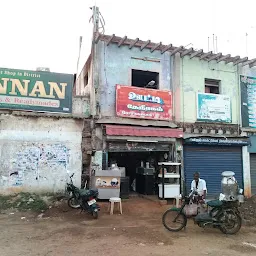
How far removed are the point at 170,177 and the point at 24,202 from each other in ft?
18.4

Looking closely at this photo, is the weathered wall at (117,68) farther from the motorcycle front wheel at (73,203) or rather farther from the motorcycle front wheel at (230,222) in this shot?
the motorcycle front wheel at (230,222)

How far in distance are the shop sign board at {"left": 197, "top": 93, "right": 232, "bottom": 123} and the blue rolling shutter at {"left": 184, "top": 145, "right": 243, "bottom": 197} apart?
4.46 ft

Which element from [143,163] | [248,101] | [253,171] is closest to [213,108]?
[248,101]

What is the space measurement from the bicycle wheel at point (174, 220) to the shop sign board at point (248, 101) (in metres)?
8.16

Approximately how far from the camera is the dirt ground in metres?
5.81

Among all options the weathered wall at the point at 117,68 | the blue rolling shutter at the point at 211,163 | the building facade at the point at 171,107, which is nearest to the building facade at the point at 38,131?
the building facade at the point at 171,107

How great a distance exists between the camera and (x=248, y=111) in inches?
555

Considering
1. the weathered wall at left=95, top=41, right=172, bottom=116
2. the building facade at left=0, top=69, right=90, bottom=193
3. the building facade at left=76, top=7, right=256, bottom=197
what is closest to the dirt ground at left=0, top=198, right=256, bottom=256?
the building facade at left=0, top=69, right=90, bottom=193

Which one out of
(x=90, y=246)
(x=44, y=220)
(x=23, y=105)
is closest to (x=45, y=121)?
(x=23, y=105)

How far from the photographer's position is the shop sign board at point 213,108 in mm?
13203

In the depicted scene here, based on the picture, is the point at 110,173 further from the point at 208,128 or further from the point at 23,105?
the point at 208,128

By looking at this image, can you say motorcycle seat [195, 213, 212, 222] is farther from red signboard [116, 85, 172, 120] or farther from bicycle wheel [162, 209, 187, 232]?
red signboard [116, 85, 172, 120]

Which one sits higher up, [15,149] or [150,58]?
[150,58]

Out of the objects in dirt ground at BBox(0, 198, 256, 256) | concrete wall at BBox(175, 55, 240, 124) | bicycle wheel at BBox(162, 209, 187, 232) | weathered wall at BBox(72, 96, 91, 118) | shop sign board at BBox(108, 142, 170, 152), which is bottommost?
dirt ground at BBox(0, 198, 256, 256)
